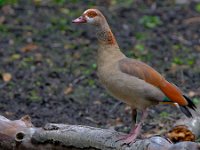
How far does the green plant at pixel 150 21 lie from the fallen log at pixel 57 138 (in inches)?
211

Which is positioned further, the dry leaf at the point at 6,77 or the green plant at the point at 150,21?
the green plant at the point at 150,21

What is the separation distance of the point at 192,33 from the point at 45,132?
5.47 m

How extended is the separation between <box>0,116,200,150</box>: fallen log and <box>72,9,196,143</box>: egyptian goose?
0.50 feet

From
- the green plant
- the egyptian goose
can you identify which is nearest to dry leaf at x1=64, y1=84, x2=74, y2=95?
the green plant

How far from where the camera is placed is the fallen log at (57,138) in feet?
17.8

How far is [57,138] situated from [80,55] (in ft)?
14.3

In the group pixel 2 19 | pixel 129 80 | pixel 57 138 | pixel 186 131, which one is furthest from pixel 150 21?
pixel 57 138

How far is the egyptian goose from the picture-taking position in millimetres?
5527

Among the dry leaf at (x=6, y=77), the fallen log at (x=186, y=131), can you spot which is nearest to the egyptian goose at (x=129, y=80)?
the fallen log at (x=186, y=131)

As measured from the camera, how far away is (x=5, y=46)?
32.9ft

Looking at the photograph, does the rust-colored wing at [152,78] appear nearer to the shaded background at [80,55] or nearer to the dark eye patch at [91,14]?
the dark eye patch at [91,14]

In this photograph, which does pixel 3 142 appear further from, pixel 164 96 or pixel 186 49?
pixel 186 49

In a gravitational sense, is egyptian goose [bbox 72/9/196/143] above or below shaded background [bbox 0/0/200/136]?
above

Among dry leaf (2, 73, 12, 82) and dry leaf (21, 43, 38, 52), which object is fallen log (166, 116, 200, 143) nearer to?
dry leaf (2, 73, 12, 82)
